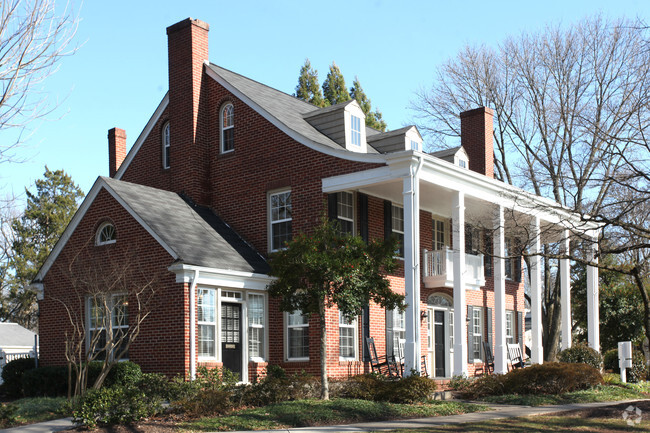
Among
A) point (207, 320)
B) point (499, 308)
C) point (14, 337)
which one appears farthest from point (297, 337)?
point (14, 337)

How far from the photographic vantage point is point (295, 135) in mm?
20688

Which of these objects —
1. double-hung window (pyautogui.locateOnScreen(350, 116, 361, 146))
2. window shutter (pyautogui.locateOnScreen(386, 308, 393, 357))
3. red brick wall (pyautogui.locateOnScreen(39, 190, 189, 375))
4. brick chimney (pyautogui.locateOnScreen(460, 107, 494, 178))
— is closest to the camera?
red brick wall (pyautogui.locateOnScreen(39, 190, 189, 375))

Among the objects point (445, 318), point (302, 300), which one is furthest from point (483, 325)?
point (302, 300)

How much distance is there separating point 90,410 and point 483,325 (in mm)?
16785

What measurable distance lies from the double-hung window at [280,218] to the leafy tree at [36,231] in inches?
985

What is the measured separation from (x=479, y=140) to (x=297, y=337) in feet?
36.1

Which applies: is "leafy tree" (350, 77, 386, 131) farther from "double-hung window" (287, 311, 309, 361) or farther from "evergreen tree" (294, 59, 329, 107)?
"double-hung window" (287, 311, 309, 361)

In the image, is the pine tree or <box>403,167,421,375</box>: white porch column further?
the pine tree

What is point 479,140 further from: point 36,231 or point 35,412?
point 36,231

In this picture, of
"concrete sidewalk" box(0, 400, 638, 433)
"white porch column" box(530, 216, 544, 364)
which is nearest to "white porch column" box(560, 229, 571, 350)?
"white porch column" box(530, 216, 544, 364)

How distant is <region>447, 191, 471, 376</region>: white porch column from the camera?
63.2 ft

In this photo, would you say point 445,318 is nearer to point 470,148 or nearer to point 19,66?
point 470,148

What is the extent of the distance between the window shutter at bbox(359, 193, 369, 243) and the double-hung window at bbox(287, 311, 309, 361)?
2.81 metres

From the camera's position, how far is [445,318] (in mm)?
24484
